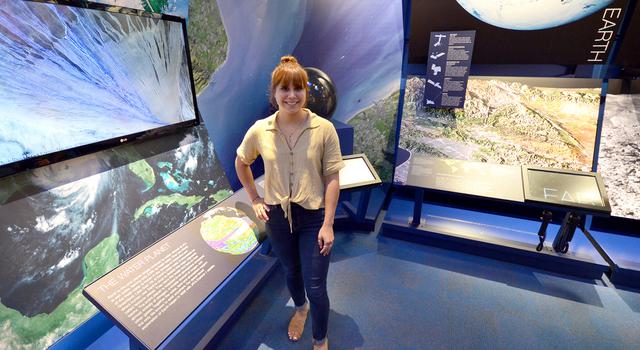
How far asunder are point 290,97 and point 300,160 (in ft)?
1.02

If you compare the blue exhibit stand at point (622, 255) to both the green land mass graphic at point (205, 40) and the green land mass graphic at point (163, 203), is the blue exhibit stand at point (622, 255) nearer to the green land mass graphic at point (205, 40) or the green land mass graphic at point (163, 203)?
the green land mass graphic at point (163, 203)

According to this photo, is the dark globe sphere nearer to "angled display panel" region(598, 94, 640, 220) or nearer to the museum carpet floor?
the museum carpet floor

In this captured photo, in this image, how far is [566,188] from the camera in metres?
2.48

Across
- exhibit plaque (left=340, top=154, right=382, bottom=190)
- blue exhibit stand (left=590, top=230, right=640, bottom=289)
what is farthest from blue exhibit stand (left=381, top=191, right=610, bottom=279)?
exhibit plaque (left=340, top=154, right=382, bottom=190)

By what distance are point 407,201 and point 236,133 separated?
2350 millimetres

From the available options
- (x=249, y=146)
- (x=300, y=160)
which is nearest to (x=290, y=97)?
(x=300, y=160)

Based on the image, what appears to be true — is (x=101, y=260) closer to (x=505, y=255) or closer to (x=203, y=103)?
(x=203, y=103)

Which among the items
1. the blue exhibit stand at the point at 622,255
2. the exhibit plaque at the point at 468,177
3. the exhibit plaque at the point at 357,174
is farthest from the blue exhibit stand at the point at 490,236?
the exhibit plaque at the point at 357,174

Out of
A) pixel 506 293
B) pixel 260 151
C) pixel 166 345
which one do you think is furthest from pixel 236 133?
pixel 506 293

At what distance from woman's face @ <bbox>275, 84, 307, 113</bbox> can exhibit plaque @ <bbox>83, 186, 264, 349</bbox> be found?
0.94 m

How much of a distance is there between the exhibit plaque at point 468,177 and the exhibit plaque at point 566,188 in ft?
0.31

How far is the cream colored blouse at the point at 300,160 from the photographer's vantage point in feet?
4.91

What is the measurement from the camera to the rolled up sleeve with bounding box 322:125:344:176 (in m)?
1.52

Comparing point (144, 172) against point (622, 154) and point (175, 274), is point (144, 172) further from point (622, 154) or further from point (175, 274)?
point (622, 154)
